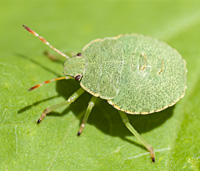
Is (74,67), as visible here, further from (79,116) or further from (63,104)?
(79,116)

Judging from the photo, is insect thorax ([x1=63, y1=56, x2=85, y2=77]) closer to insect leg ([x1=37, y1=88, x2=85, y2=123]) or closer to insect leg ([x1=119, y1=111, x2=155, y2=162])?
insect leg ([x1=37, y1=88, x2=85, y2=123])

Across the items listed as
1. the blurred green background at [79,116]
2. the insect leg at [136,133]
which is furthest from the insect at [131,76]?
the blurred green background at [79,116]

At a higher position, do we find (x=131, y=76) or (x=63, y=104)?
(x=131, y=76)

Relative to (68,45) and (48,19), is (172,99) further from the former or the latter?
(48,19)

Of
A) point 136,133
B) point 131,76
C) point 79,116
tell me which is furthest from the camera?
point 79,116

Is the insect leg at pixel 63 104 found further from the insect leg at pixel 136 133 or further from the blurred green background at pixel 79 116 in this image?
the insect leg at pixel 136 133

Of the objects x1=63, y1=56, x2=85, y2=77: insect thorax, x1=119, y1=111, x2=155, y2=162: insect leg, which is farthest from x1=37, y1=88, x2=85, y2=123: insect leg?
x1=119, y1=111, x2=155, y2=162: insect leg

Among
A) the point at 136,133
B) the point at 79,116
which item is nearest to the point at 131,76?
the point at 136,133
